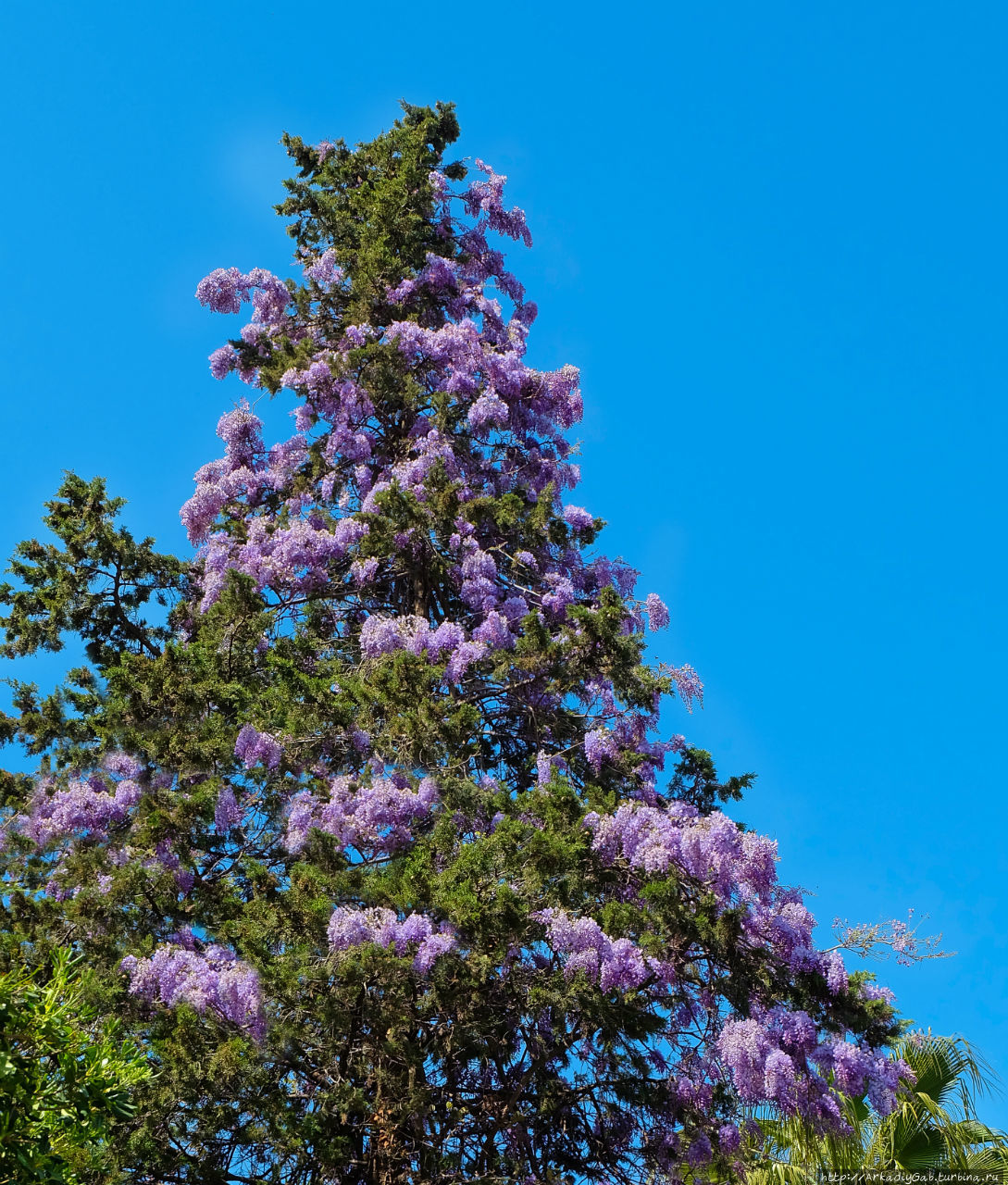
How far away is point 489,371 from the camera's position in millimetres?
14594

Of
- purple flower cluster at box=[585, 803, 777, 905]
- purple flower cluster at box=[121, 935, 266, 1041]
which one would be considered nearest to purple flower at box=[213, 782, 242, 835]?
purple flower cluster at box=[121, 935, 266, 1041]

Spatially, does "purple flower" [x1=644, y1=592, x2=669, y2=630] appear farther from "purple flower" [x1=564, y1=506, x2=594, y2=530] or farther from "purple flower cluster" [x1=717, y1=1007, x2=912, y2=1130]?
"purple flower cluster" [x1=717, y1=1007, x2=912, y2=1130]

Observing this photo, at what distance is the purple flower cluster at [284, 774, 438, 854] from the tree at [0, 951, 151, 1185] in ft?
12.6

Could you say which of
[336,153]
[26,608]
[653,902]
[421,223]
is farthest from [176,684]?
[336,153]

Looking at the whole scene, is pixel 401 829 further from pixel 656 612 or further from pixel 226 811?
pixel 656 612

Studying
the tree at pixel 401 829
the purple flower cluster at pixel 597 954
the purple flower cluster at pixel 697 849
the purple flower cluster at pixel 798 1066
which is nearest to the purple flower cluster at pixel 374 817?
the tree at pixel 401 829

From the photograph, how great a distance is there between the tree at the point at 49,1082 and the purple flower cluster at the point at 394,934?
2.59m

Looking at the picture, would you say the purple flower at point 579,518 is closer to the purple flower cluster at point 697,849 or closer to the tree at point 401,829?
the tree at point 401,829

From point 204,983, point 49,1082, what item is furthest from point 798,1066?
point 49,1082

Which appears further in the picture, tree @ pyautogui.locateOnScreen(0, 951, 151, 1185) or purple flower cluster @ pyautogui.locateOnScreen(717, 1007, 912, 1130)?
purple flower cluster @ pyautogui.locateOnScreen(717, 1007, 912, 1130)

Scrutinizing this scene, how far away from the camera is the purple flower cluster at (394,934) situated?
861 centimetres

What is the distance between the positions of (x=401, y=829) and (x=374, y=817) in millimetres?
255

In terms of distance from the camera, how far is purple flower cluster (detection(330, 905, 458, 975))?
28.2 ft

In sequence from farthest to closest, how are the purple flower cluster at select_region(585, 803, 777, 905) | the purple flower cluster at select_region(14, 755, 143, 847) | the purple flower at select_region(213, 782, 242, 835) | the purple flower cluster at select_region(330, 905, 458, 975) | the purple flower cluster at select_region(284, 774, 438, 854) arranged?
the purple flower cluster at select_region(14, 755, 143, 847)
the purple flower at select_region(213, 782, 242, 835)
the purple flower cluster at select_region(284, 774, 438, 854)
the purple flower cluster at select_region(585, 803, 777, 905)
the purple flower cluster at select_region(330, 905, 458, 975)
